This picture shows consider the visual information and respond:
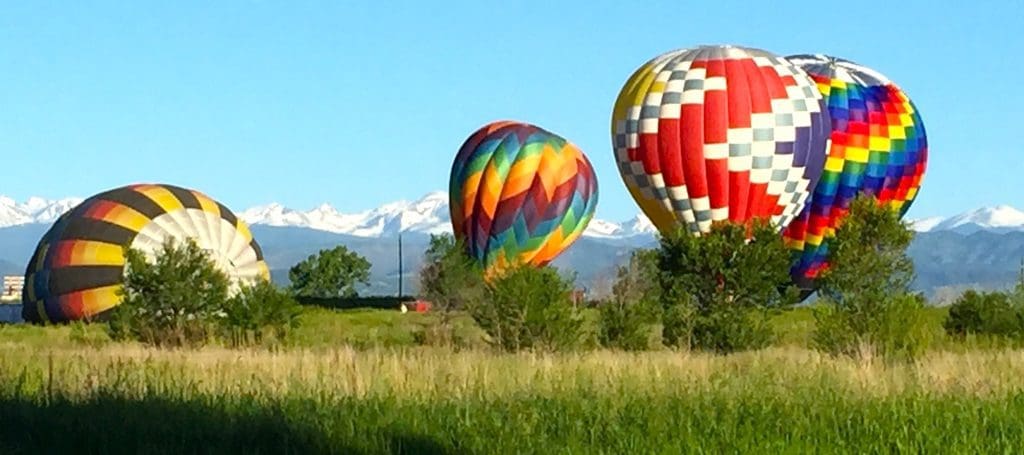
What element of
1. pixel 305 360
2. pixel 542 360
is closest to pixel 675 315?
pixel 542 360

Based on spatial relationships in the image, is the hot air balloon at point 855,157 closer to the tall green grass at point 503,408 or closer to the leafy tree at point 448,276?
the leafy tree at point 448,276

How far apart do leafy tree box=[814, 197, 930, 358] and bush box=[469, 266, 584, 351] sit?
12.6ft

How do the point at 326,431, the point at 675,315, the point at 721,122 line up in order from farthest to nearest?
the point at 721,122 < the point at 675,315 < the point at 326,431

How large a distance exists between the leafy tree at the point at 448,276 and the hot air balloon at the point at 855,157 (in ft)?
30.0

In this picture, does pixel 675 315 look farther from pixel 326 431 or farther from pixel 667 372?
pixel 326 431

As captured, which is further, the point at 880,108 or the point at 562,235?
the point at 562,235

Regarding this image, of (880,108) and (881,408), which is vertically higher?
(880,108)

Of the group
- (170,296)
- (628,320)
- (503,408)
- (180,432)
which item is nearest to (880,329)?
(628,320)

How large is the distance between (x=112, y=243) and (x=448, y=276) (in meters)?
10.1

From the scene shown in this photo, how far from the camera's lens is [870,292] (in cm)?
2369

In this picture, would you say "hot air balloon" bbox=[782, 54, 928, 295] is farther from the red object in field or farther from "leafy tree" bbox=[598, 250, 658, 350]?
"leafy tree" bbox=[598, 250, 658, 350]

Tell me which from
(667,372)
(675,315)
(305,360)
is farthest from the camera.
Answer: (675,315)

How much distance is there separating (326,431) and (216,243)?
105 ft

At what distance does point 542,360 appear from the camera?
57.3 feet
